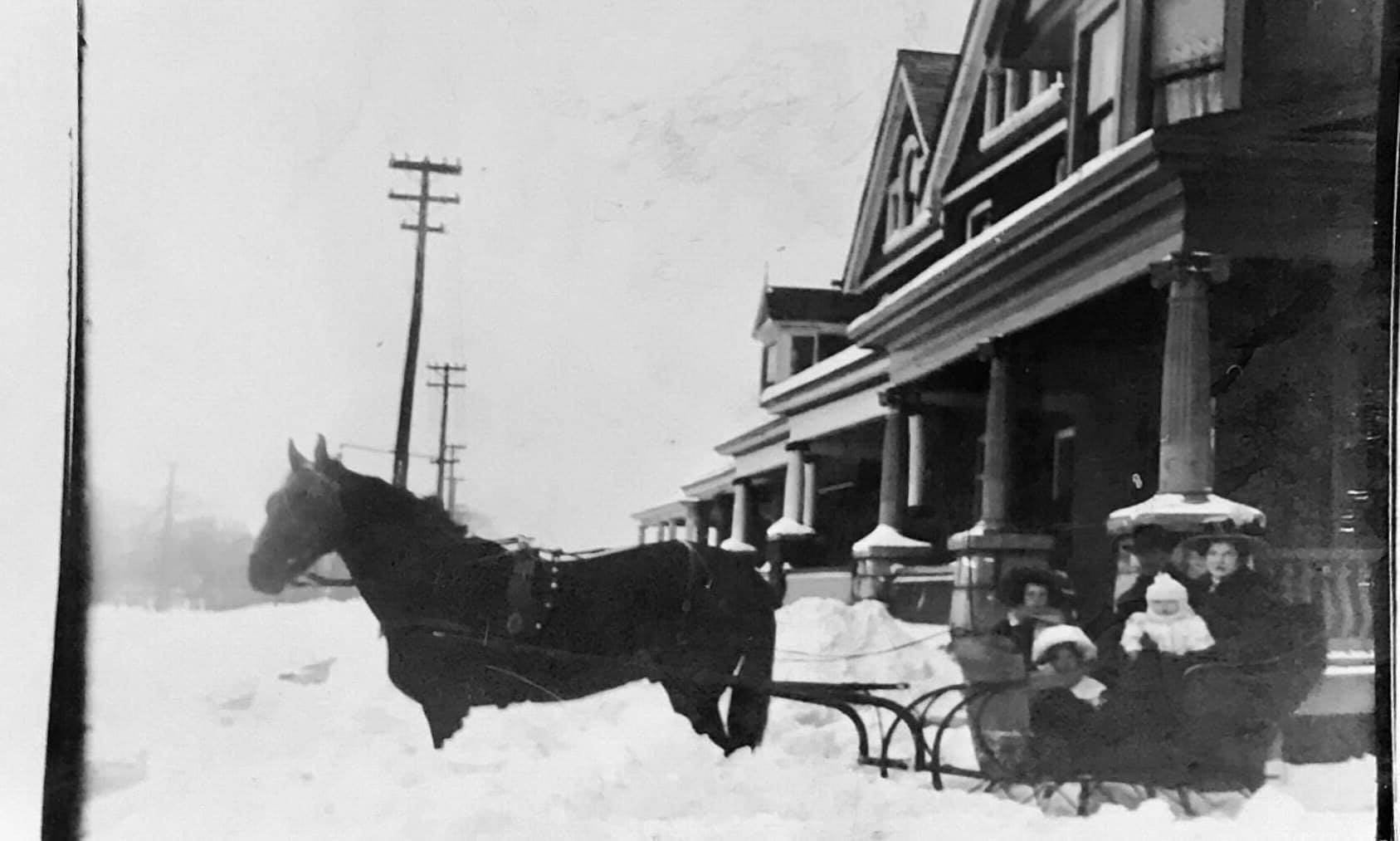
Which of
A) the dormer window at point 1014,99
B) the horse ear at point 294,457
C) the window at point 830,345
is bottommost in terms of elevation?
the horse ear at point 294,457

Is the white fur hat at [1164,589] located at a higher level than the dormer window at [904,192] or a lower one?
lower

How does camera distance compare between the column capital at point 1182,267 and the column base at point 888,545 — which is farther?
the column base at point 888,545

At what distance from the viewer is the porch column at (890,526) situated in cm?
212

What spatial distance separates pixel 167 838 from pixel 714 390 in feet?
4.01

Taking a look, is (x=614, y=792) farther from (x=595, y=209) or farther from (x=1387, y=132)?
(x=1387, y=132)

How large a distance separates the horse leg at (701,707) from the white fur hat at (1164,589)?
76 cm

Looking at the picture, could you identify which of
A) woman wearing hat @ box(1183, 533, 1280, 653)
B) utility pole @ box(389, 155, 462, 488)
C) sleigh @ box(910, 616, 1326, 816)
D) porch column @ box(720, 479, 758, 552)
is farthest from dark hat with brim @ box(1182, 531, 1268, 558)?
utility pole @ box(389, 155, 462, 488)

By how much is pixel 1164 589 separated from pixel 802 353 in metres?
0.75

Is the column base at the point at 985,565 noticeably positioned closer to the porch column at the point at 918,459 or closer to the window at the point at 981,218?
the porch column at the point at 918,459

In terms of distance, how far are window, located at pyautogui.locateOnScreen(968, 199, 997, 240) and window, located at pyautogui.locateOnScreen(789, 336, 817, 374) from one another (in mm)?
346

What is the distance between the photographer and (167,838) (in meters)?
2.06

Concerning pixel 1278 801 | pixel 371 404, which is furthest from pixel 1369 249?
pixel 371 404

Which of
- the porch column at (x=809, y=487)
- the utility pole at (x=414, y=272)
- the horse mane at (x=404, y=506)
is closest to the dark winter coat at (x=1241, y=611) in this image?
the porch column at (x=809, y=487)

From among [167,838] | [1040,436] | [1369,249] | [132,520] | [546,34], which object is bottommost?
[167,838]
